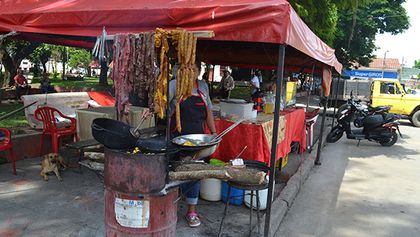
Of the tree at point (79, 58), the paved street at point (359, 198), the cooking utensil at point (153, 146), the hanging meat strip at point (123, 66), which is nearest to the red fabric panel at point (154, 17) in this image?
the hanging meat strip at point (123, 66)

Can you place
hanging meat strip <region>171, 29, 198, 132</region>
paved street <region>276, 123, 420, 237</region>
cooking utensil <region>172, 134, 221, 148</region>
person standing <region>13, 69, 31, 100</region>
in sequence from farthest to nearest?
person standing <region>13, 69, 31, 100</region>
paved street <region>276, 123, 420, 237</region>
cooking utensil <region>172, 134, 221, 148</region>
hanging meat strip <region>171, 29, 198, 132</region>

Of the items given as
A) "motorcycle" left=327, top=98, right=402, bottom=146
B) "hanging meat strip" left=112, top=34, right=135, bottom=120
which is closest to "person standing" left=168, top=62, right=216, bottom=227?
"hanging meat strip" left=112, top=34, right=135, bottom=120

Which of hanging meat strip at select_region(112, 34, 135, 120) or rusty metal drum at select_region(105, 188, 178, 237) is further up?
hanging meat strip at select_region(112, 34, 135, 120)

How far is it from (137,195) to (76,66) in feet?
219

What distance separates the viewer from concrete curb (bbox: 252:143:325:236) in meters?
4.25

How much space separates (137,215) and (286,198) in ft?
9.26

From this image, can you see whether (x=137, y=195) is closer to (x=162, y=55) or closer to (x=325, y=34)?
(x=162, y=55)

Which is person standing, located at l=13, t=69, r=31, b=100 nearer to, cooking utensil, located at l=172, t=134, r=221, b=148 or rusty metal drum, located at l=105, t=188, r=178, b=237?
cooking utensil, located at l=172, t=134, r=221, b=148

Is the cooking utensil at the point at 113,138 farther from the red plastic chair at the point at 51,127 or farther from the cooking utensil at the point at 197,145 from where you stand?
the red plastic chair at the point at 51,127

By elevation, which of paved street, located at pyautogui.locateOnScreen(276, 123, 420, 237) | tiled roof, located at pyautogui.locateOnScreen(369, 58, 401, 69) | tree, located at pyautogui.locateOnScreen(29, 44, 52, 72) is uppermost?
tiled roof, located at pyautogui.locateOnScreen(369, 58, 401, 69)

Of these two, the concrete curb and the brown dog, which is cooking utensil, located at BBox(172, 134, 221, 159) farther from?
the brown dog

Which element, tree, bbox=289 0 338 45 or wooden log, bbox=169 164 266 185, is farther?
tree, bbox=289 0 338 45

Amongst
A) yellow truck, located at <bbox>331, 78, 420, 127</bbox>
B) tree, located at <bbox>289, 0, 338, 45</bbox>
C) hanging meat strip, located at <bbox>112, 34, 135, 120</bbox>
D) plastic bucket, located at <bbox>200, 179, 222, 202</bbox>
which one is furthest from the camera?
yellow truck, located at <bbox>331, 78, 420, 127</bbox>

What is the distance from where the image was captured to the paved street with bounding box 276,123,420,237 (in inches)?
179
